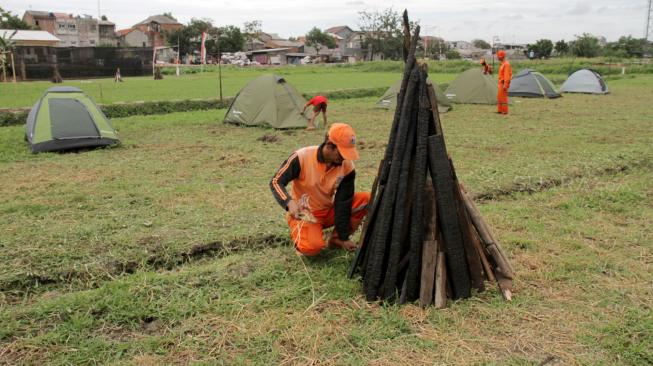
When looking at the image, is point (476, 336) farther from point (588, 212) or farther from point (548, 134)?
point (548, 134)

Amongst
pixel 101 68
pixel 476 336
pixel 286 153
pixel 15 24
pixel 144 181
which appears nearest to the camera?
pixel 476 336

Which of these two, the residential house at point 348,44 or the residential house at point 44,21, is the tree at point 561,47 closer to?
the residential house at point 348,44

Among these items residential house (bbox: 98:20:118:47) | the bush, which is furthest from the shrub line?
residential house (bbox: 98:20:118:47)

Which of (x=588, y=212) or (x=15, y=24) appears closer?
(x=588, y=212)

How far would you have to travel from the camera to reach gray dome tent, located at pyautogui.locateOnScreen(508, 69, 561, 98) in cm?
2091

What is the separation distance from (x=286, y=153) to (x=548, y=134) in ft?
19.7

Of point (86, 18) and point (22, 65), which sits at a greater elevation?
point (86, 18)

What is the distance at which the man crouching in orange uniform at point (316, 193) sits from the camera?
4.43 m

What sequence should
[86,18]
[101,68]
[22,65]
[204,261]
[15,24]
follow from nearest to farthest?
1. [204,261]
2. [22,65]
3. [101,68]
4. [15,24]
5. [86,18]

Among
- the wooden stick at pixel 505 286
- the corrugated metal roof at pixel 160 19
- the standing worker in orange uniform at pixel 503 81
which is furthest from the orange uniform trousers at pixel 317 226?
the corrugated metal roof at pixel 160 19

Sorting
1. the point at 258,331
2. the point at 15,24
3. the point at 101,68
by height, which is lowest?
the point at 258,331

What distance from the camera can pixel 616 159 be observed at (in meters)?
8.97

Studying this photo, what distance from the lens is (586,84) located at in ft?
75.5

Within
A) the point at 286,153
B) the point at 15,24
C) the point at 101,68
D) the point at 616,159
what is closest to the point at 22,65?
the point at 101,68
